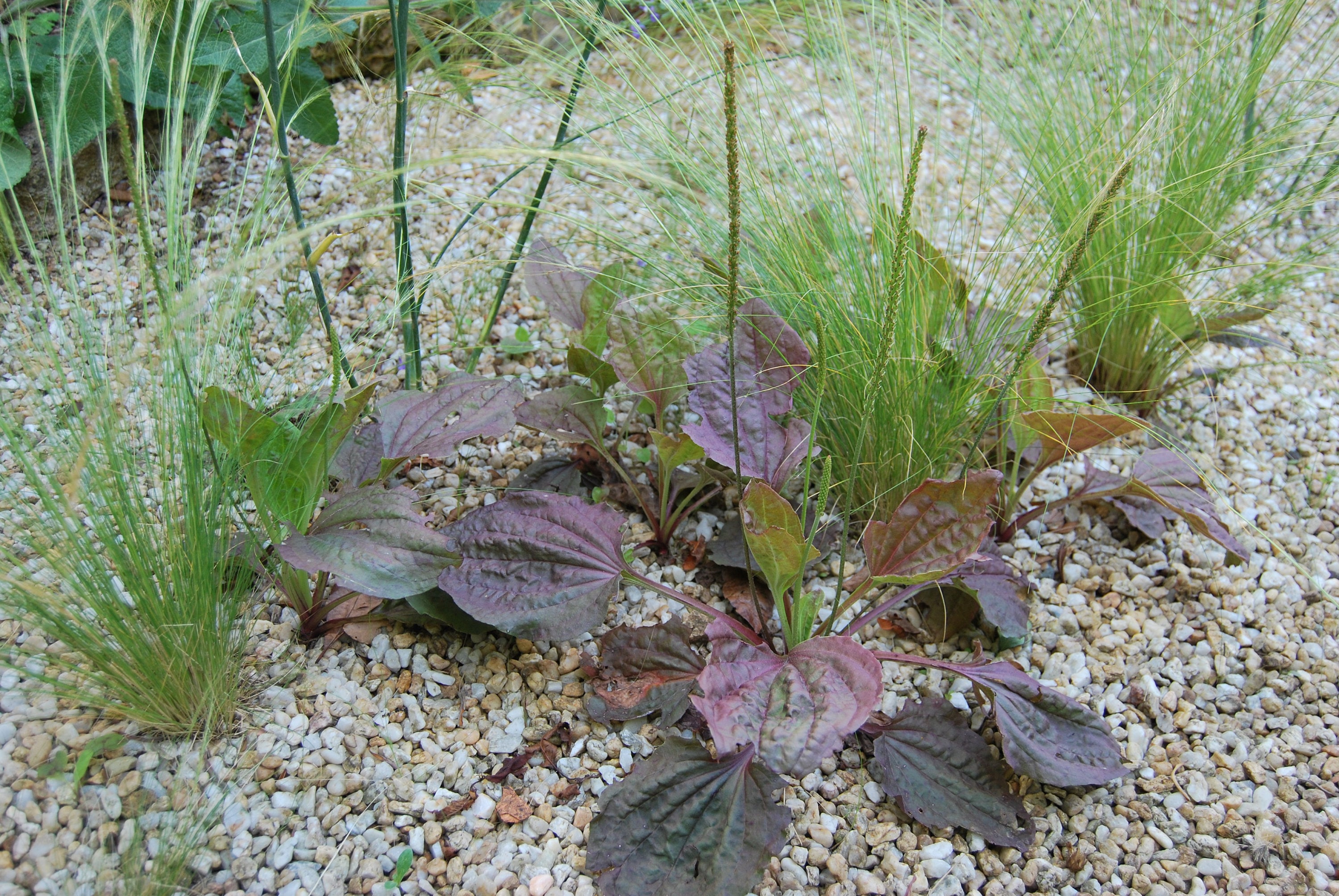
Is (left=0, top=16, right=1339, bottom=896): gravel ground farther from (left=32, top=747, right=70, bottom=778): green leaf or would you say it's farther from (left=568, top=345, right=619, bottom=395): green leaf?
(left=568, top=345, right=619, bottom=395): green leaf

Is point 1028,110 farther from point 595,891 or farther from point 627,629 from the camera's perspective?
point 595,891

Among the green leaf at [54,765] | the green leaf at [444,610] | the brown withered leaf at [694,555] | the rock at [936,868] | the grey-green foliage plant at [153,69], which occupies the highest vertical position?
the grey-green foliage plant at [153,69]

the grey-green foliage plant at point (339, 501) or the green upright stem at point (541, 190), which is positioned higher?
the green upright stem at point (541, 190)

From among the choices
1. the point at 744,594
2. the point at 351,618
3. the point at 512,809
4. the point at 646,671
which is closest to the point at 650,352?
the point at 744,594

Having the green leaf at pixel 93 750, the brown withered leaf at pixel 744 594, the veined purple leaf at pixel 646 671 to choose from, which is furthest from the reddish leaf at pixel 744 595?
the green leaf at pixel 93 750

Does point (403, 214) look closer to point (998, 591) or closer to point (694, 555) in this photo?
point (694, 555)

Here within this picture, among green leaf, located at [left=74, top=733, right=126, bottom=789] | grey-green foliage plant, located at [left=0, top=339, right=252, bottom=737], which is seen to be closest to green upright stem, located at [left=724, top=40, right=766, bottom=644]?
grey-green foliage plant, located at [left=0, top=339, right=252, bottom=737]

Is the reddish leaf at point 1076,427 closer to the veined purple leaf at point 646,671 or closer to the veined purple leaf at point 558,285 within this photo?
the veined purple leaf at point 646,671
